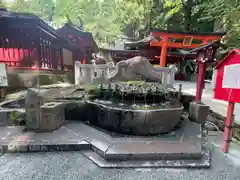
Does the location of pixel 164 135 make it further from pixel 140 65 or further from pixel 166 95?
pixel 140 65

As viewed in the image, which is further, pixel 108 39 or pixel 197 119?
pixel 108 39

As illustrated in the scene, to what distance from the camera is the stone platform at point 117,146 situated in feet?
8.43

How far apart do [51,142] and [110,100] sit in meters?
1.89

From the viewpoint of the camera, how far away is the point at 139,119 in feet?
11.1

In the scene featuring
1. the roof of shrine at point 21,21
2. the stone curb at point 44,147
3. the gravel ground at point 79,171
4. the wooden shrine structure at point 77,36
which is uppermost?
the wooden shrine structure at point 77,36

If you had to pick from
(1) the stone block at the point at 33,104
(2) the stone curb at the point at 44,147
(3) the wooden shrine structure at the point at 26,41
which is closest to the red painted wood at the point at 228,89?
(2) the stone curb at the point at 44,147

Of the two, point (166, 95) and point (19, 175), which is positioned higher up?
point (166, 95)

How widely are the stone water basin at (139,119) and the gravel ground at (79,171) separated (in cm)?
113

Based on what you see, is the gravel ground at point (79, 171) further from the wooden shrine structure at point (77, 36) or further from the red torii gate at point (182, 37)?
the red torii gate at point (182, 37)

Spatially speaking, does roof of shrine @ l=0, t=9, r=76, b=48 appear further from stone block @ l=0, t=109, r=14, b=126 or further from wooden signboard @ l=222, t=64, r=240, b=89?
wooden signboard @ l=222, t=64, r=240, b=89

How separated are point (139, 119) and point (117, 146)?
86cm

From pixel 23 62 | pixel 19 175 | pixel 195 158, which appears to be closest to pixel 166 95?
pixel 195 158

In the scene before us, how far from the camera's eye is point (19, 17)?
14.8ft

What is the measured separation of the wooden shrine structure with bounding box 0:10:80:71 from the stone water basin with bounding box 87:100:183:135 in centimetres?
386
